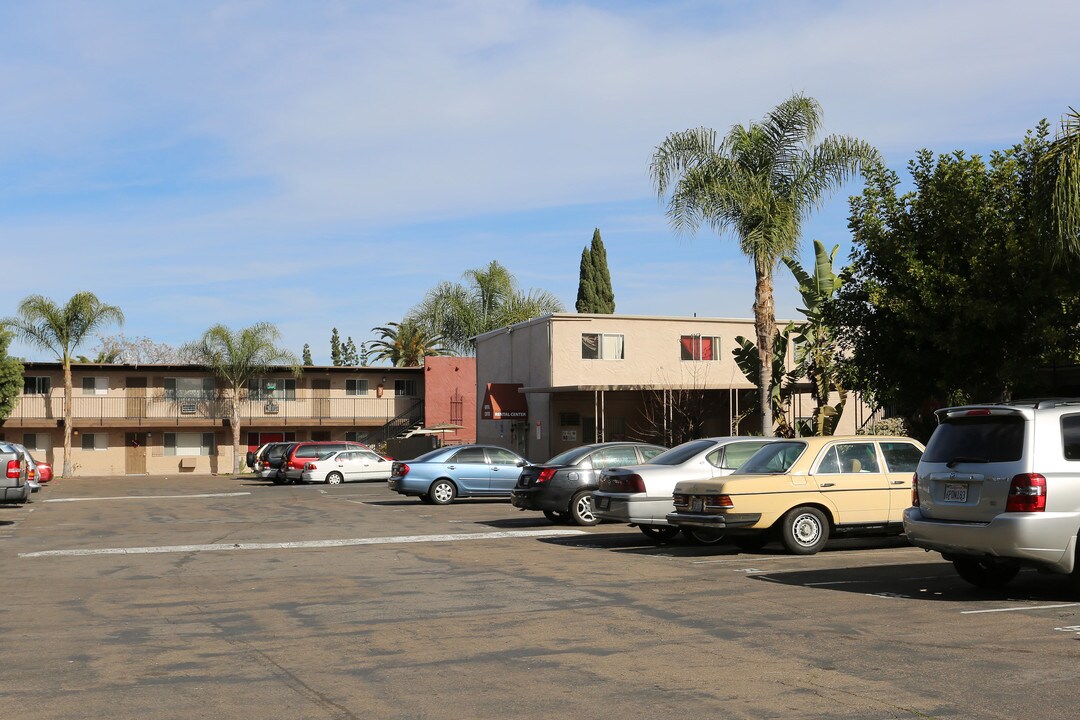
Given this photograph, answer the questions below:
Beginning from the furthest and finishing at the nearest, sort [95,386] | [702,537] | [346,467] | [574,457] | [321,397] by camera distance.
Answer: [321,397]
[95,386]
[346,467]
[574,457]
[702,537]

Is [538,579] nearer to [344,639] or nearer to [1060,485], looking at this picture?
[344,639]

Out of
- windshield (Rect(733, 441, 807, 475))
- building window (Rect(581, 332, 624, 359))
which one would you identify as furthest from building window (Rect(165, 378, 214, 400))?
windshield (Rect(733, 441, 807, 475))

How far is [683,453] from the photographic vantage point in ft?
56.4

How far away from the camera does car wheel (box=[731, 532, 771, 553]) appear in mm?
15281

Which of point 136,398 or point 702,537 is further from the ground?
point 136,398

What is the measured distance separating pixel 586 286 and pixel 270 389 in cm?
1899

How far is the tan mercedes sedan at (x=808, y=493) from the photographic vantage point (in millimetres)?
14445

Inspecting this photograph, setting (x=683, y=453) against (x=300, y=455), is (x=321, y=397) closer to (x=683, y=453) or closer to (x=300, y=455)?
(x=300, y=455)

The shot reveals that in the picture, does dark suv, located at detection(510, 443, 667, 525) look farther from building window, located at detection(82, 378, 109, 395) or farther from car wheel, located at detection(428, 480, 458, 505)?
building window, located at detection(82, 378, 109, 395)

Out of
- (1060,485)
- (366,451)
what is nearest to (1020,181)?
(1060,485)

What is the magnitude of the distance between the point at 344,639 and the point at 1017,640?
205 inches

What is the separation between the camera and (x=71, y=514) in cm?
2630

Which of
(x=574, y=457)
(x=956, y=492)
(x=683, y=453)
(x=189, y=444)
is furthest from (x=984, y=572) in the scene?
(x=189, y=444)

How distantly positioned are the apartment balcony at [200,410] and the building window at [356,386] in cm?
78
